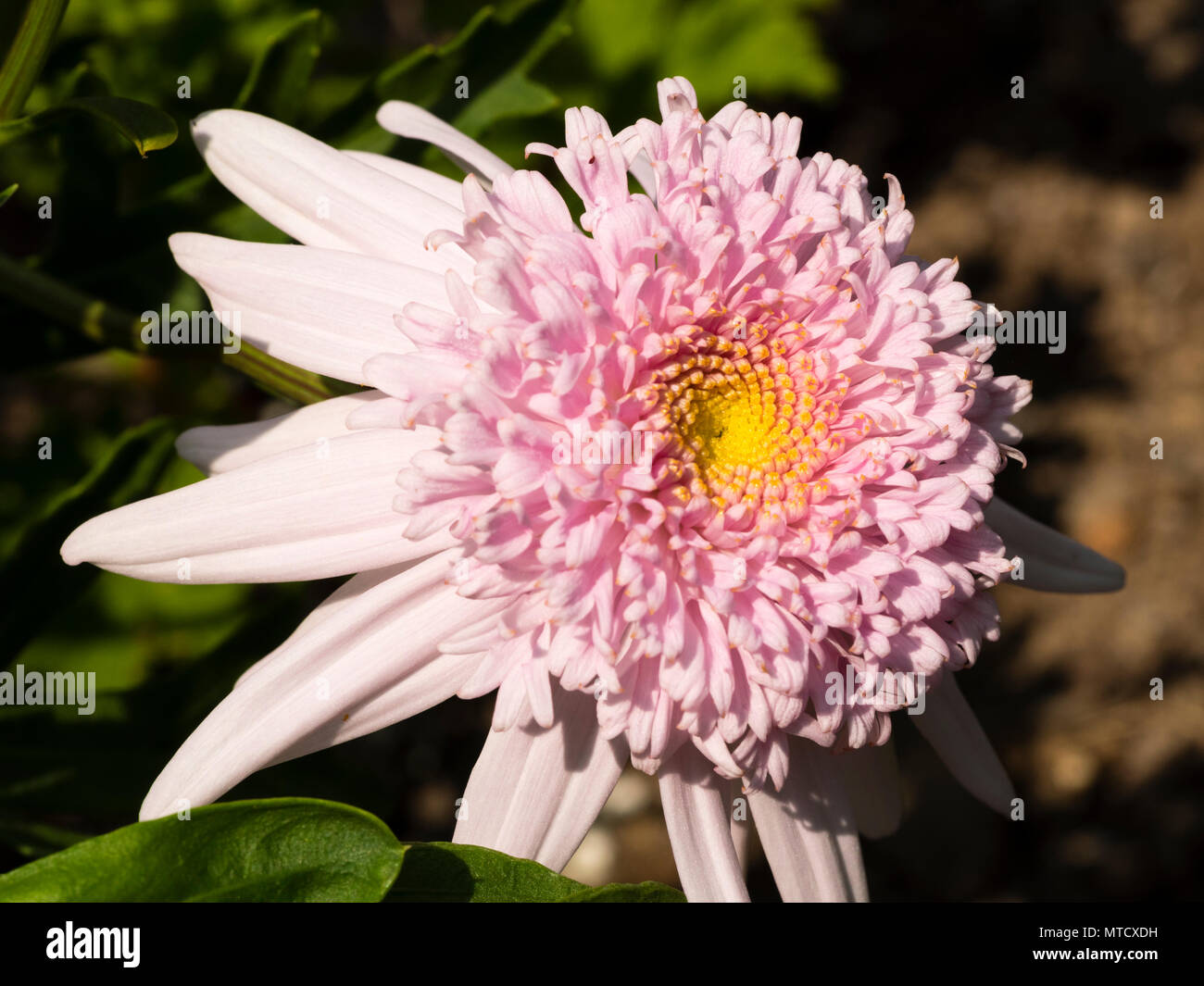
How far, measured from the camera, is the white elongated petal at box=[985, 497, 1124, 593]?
2635 mm

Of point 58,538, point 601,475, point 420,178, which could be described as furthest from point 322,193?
point 58,538

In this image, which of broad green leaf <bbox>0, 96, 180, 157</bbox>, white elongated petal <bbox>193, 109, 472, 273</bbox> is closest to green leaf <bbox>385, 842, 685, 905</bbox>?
white elongated petal <bbox>193, 109, 472, 273</bbox>

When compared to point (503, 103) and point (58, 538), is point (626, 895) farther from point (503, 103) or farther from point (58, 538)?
point (503, 103)

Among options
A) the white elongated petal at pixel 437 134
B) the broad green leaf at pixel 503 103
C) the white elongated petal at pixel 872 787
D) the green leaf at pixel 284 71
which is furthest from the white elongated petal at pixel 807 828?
the green leaf at pixel 284 71

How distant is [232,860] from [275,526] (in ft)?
1.99

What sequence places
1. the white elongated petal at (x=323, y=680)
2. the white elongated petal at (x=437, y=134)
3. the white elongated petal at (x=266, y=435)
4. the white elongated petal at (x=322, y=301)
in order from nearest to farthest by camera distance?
the white elongated petal at (x=323, y=680) < the white elongated petal at (x=322, y=301) < the white elongated petal at (x=266, y=435) < the white elongated petal at (x=437, y=134)

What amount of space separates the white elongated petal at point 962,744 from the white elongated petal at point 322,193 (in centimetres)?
143

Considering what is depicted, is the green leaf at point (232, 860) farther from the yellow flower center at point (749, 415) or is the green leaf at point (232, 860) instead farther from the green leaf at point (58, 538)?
the green leaf at point (58, 538)

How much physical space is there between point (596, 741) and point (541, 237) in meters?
0.97

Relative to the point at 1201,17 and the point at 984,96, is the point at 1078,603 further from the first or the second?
the point at 1201,17

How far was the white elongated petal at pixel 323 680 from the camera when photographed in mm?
2039

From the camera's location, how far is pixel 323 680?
209cm

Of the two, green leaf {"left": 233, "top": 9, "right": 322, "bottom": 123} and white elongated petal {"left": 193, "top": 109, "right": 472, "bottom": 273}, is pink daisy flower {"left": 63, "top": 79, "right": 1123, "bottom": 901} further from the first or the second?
green leaf {"left": 233, "top": 9, "right": 322, "bottom": 123}
